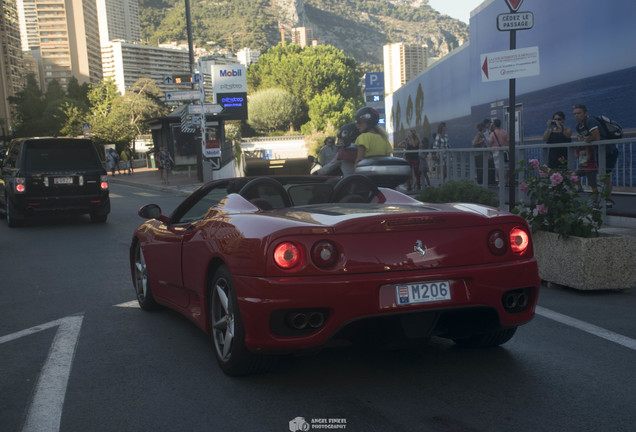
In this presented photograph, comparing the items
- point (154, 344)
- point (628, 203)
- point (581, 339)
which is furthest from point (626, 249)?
point (154, 344)

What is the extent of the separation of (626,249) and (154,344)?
4.46 m

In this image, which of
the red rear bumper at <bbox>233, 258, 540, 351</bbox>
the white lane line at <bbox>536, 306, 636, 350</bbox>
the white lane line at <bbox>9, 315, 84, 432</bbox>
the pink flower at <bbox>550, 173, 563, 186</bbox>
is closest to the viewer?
the white lane line at <bbox>9, 315, 84, 432</bbox>

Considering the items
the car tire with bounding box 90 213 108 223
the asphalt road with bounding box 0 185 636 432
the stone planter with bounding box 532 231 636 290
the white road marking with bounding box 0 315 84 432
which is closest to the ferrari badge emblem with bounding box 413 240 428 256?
the asphalt road with bounding box 0 185 636 432

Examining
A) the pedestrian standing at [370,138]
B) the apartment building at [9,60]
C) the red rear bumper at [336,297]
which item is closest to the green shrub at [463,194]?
the pedestrian standing at [370,138]

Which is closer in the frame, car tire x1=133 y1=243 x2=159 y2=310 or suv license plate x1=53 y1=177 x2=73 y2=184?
car tire x1=133 y1=243 x2=159 y2=310

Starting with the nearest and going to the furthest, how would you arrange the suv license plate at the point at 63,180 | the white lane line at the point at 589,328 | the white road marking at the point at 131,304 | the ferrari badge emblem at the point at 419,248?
1. the ferrari badge emblem at the point at 419,248
2. the white lane line at the point at 589,328
3. the white road marking at the point at 131,304
4. the suv license plate at the point at 63,180

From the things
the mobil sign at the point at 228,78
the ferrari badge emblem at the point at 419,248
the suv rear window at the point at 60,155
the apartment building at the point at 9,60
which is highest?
the apartment building at the point at 9,60

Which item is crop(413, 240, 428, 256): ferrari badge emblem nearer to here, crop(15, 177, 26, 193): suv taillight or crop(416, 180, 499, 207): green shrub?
crop(416, 180, 499, 207): green shrub

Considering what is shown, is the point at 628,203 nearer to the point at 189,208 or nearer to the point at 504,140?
the point at 504,140

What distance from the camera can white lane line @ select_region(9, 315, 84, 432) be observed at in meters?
3.63

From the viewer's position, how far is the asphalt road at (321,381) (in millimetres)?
3514

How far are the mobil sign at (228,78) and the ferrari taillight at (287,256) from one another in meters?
63.5

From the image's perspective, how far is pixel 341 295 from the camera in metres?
3.76

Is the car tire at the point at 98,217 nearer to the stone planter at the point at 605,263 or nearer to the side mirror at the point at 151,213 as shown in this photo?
the side mirror at the point at 151,213
